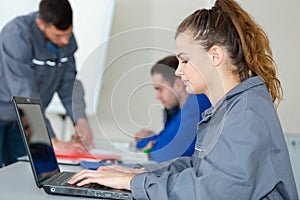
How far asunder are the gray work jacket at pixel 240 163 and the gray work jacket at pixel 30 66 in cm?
111

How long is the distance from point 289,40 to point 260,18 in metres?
0.23

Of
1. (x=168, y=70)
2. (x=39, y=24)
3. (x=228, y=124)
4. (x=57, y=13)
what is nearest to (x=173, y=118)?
(x=168, y=70)

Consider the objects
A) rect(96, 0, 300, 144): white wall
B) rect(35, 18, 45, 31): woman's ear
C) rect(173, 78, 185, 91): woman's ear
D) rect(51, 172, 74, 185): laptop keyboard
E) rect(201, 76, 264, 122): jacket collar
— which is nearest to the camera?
rect(201, 76, 264, 122): jacket collar

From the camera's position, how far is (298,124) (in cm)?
283

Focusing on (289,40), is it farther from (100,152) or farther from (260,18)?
(100,152)

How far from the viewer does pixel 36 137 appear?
128 cm

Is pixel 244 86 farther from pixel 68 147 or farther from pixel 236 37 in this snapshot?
pixel 68 147

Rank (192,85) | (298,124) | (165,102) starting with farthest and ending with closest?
1. (298,124)
2. (165,102)
3. (192,85)

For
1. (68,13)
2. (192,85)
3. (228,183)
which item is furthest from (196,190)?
(68,13)

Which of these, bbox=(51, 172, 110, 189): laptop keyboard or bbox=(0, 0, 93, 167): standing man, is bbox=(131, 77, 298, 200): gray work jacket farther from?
bbox=(0, 0, 93, 167): standing man

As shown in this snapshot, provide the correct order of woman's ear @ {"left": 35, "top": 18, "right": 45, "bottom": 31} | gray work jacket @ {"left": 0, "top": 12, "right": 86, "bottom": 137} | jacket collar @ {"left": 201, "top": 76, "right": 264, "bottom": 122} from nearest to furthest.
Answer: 1. jacket collar @ {"left": 201, "top": 76, "right": 264, "bottom": 122}
2. gray work jacket @ {"left": 0, "top": 12, "right": 86, "bottom": 137}
3. woman's ear @ {"left": 35, "top": 18, "right": 45, "bottom": 31}

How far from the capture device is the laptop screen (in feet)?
3.78

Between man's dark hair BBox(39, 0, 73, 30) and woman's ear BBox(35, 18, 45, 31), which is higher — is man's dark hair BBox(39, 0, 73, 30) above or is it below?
above

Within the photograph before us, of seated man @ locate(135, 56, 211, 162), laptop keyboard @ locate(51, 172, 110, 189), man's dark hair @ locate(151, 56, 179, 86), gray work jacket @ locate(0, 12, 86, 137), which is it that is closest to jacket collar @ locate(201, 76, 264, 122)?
seated man @ locate(135, 56, 211, 162)
